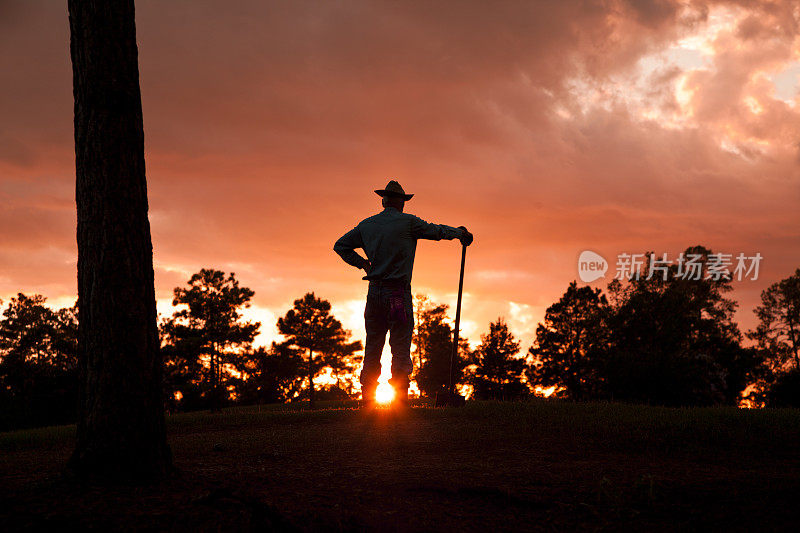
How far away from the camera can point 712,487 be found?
15.8 ft

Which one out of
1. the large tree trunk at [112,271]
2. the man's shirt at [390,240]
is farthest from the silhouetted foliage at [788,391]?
the large tree trunk at [112,271]

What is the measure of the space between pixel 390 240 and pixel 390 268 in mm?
461

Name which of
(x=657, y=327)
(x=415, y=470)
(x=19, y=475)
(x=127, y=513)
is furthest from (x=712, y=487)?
(x=657, y=327)

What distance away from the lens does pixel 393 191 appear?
10086 mm

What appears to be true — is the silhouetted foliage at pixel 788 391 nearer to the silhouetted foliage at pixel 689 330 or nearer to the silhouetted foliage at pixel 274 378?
the silhouetted foliage at pixel 689 330

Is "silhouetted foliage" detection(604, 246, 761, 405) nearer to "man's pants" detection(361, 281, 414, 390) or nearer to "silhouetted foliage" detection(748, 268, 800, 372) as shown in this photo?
"silhouetted foliage" detection(748, 268, 800, 372)

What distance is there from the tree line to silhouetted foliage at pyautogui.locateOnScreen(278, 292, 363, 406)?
113mm

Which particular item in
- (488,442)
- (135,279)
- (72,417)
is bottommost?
(72,417)

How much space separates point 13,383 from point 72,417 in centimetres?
2015

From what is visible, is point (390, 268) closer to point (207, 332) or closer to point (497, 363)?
point (207, 332)

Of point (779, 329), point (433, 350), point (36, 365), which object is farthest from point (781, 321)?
point (36, 365)

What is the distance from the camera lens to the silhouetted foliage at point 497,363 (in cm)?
6456

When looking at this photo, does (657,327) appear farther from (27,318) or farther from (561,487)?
(27,318)

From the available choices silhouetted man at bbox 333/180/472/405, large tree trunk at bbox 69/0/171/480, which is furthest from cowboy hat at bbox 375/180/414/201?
large tree trunk at bbox 69/0/171/480
